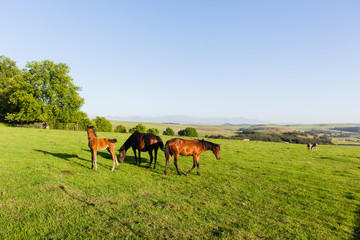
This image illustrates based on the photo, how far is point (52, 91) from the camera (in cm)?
3784

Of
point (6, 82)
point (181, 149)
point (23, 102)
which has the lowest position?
point (181, 149)

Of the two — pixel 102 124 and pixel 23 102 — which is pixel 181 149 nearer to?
pixel 23 102

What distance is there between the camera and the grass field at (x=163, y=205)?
5320 mm

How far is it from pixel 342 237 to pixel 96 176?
422 inches

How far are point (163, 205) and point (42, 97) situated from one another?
145 feet

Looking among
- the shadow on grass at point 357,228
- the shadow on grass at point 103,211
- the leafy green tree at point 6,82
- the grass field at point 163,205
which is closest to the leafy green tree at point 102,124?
the leafy green tree at point 6,82

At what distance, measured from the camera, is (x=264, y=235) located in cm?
544

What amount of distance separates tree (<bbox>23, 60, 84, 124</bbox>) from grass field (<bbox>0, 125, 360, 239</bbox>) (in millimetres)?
31126

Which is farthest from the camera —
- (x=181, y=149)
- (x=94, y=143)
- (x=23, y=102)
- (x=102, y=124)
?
(x=102, y=124)

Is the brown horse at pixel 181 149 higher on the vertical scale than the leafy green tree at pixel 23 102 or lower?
lower

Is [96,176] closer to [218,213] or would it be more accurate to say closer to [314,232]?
[218,213]

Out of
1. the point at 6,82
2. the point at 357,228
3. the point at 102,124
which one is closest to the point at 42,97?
the point at 6,82

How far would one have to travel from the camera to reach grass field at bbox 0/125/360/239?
5320 millimetres

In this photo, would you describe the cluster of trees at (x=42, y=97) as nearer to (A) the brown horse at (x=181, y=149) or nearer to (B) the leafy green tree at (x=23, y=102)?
(B) the leafy green tree at (x=23, y=102)
